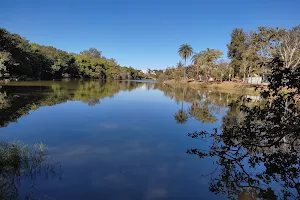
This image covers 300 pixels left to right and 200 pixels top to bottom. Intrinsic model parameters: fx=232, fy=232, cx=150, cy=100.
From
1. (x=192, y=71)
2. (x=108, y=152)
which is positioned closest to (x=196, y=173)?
(x=108, y=152)

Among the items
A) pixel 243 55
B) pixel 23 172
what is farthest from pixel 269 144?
pixel 243 55

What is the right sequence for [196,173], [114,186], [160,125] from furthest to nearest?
1. [160,125]
2. [196,173]
3. [114,186]

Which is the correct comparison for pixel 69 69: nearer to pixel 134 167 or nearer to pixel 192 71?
pixel 192 71

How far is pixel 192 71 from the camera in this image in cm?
7500

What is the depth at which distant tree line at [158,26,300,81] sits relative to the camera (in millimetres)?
37469

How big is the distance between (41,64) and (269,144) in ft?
209

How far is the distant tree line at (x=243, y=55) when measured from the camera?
1475 inches

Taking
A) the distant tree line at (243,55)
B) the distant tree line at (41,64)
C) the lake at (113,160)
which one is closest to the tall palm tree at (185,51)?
the distant tree line at (243,55)

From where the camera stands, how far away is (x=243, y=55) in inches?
2007

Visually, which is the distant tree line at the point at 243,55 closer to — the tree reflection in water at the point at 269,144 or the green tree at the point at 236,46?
the green tree at the point at 236,46

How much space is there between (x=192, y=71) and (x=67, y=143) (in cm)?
6887

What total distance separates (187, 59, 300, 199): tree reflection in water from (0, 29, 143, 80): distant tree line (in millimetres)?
35295

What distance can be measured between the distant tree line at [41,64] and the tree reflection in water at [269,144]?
35.3 meters

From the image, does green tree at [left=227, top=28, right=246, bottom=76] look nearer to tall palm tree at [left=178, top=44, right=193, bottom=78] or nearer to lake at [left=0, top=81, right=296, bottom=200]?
tall palm tree at [left=178, top=44, right=193, bottom=78]
